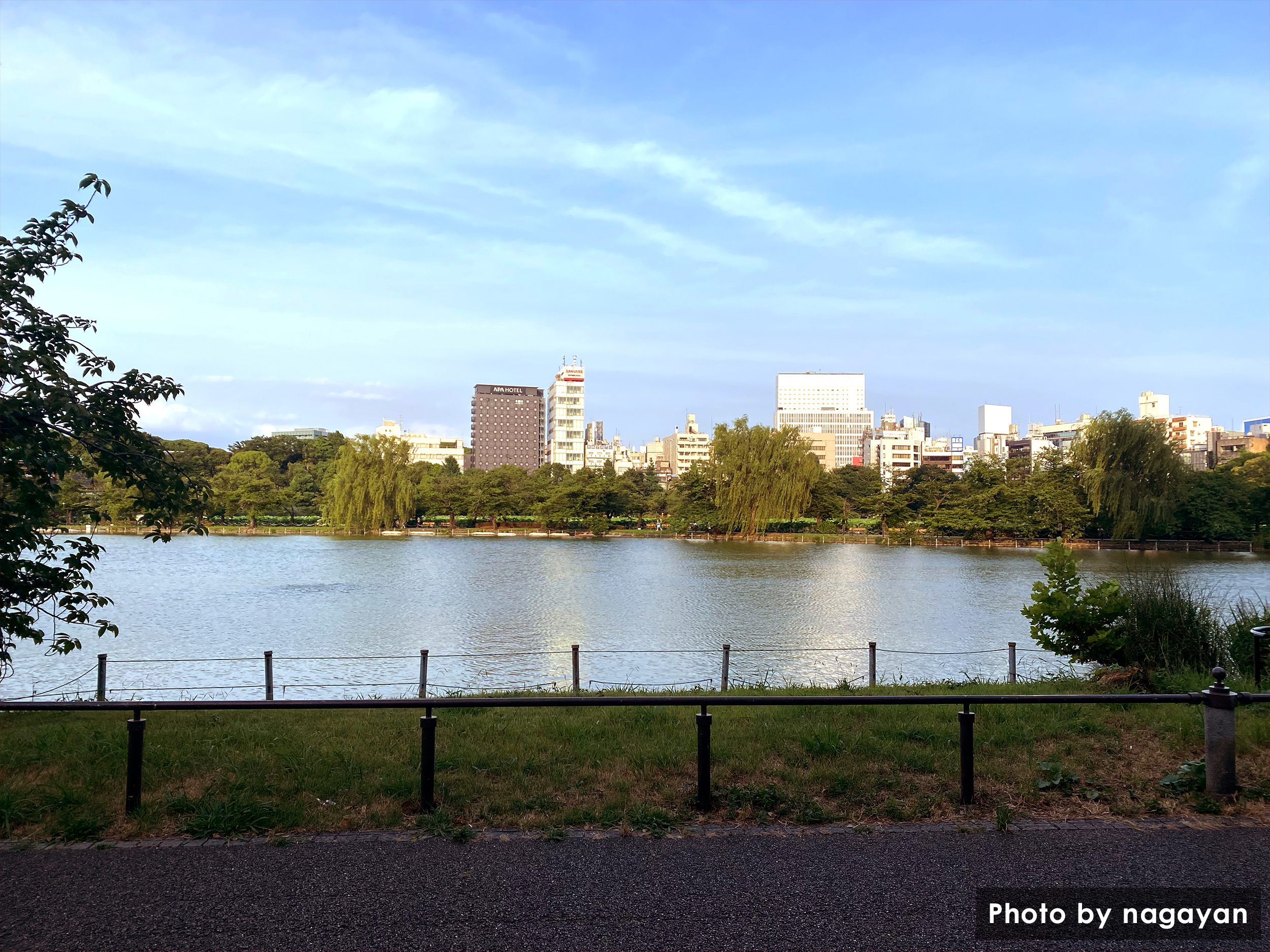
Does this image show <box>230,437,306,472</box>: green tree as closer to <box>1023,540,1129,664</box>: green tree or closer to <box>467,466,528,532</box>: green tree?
<box>467,466,528,532</box>: green tree

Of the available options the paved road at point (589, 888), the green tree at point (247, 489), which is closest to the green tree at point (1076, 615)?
the paved road at point (589, 888)

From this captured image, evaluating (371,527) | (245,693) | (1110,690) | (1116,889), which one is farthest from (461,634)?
(371,527)

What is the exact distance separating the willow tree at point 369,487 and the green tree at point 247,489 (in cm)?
1182

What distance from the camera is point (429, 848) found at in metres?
4.67

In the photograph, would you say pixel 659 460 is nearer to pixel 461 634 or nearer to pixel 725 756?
pixel 461 634

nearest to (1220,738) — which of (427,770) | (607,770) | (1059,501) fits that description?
(607,770)

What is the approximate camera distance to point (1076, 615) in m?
11.6

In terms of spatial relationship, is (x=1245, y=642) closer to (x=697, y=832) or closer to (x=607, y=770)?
(x=607, y=770)

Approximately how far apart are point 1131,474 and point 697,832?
208ft

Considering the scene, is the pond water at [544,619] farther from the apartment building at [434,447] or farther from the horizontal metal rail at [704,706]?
the apartment building at [434,447]

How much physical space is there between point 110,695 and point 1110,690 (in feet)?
48.7

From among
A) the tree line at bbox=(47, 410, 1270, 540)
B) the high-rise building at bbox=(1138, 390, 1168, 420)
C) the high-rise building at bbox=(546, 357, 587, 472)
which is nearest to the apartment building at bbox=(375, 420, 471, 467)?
the high-rise building at bbox=(546, 357, 587, 472)

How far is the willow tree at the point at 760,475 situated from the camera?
68.7m

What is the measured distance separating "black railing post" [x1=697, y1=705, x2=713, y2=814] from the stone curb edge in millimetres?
219
